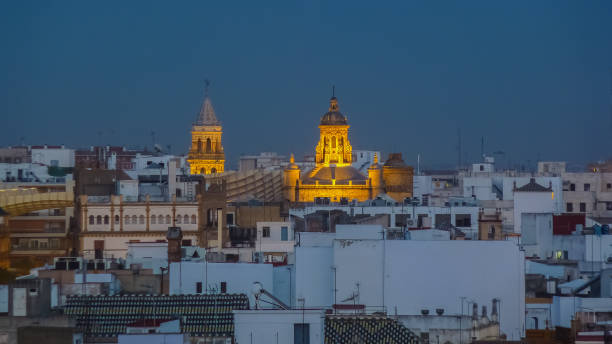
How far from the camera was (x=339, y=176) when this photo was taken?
4811 inches

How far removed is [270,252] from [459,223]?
19208 mm

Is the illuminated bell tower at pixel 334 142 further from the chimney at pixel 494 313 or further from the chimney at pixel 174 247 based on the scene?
the chimney at pixel 494 313

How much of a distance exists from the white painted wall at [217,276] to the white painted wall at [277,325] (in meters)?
6.85

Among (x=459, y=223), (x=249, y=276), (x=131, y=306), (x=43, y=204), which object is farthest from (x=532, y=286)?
(x=43, y=204)

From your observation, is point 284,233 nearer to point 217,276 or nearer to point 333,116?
point 217,276

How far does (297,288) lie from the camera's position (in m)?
41.0

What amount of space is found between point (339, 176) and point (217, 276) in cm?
8088

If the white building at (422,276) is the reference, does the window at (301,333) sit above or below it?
below

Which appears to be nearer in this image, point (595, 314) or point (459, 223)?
point (595, 314)

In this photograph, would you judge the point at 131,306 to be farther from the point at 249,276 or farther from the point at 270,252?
the point at 270,252

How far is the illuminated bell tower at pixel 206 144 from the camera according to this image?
145 meters

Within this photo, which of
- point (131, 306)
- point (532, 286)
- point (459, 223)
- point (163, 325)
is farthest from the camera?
point (459, 223)

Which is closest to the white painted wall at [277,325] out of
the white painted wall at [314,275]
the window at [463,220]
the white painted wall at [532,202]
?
the white painted wall at [314,275]

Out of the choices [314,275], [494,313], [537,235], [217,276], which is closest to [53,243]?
[537,235]
